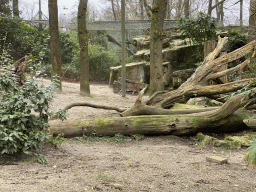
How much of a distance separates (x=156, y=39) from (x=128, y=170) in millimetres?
5915

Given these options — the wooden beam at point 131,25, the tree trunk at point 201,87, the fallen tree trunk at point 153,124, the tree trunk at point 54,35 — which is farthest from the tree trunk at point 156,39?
the wooden beam at point 131,25

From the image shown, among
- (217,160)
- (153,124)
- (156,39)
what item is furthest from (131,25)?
(217,160)

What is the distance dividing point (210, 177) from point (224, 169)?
407 millimetres

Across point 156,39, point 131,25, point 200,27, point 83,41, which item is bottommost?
point 156,39

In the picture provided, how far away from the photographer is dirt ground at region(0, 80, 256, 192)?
2.83 m

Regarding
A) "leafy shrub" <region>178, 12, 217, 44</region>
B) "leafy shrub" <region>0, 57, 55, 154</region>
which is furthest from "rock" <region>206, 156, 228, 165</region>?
"leafy shrub" <region>178, 12, 217, 44</region>

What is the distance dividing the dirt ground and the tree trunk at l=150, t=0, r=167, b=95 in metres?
4.04

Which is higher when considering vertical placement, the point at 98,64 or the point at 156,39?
the point at 156,39

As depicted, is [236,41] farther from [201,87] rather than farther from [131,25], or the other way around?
[201,87]

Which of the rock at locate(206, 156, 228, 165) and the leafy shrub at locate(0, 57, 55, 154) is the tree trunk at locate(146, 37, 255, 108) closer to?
the rock at locate(206, 156, 228, 165)

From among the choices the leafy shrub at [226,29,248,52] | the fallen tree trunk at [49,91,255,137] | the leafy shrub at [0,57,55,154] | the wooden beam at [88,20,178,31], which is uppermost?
the wooden beam at [88,20,178,31]

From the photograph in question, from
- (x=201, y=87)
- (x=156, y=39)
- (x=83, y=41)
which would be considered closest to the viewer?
(x=201, y=87)

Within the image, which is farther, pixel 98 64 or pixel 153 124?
pixel 98 64

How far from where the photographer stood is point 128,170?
→ 137 inches
